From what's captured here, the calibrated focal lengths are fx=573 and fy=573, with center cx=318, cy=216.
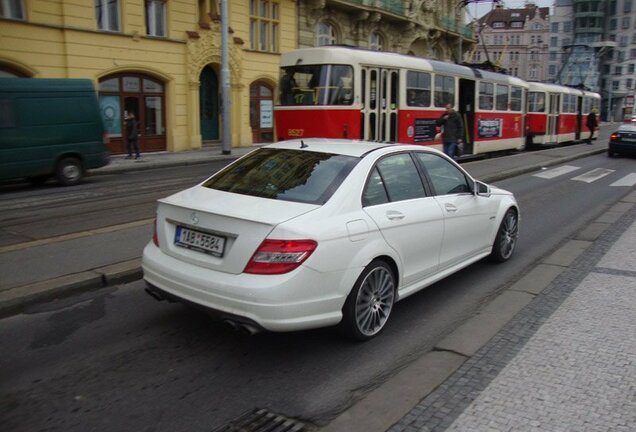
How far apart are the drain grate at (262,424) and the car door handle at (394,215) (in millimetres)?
1880

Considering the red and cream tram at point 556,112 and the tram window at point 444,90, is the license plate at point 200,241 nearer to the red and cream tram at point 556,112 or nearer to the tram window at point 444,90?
the tram window at point 444,90

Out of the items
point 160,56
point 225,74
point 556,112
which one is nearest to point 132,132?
point 160,56

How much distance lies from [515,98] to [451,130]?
9.34 metres

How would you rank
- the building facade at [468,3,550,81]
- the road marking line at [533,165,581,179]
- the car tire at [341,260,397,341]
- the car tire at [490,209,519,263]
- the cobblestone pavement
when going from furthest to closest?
the building facade at [468,3,550,81]
the road marking line at [533,165,581,179]
the car tire at [490,209,519,263]
the car tire at [341,260,397,341]
the cobblestone pavement

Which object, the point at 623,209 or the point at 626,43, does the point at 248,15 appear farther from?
the point at 626,43

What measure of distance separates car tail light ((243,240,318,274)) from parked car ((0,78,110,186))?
1133 centimetres

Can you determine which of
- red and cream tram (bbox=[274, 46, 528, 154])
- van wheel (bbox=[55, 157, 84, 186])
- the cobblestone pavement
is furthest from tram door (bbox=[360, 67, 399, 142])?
the cobblestone pavement

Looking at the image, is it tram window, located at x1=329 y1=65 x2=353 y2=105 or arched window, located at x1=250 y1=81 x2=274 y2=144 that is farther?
arched window, located at x1=250 y1=81 x2=274 y2=144

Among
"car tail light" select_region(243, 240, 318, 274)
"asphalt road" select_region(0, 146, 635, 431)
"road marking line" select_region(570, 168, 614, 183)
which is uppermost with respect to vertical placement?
"car tail light" select_region(243, 240, 318, 274)

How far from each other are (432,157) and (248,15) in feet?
74.6

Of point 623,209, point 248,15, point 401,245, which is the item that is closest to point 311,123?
Answer: point 623,209

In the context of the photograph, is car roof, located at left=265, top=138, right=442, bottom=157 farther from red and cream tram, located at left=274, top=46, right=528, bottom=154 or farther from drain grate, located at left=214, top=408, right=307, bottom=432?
red and cream tram, located at left=274, top=46, right=528, bottom=154

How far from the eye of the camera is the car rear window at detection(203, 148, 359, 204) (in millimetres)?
4488

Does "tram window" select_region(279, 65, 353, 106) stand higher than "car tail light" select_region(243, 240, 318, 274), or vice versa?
"tram window" select_region(279, 65, 353, 106)
